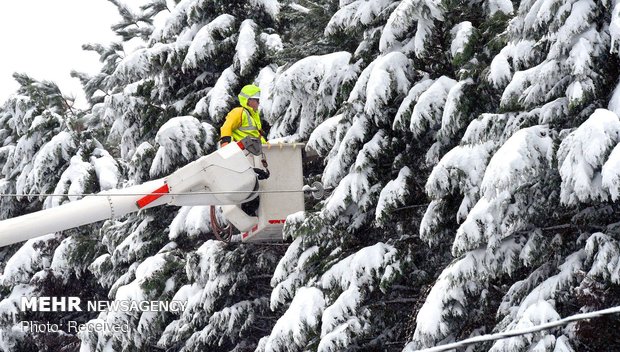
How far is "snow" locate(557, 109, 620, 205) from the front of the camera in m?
11.3

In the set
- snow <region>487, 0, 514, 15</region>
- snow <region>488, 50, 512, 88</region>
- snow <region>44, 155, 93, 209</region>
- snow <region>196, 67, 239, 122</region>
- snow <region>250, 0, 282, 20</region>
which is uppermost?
snow <region>250, 0, 282, 20</region>

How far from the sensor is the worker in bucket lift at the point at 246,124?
1636 centimetres

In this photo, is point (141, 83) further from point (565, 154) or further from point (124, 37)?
point (565, 154)

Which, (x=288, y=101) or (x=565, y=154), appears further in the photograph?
(x=288, y=101)

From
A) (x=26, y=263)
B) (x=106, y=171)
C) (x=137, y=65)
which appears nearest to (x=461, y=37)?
(x=137, y=65)

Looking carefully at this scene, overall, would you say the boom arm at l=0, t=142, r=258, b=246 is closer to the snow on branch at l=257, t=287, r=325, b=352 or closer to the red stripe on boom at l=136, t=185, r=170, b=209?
the red stripe on boom at l=136, t=185, r=170, b=209

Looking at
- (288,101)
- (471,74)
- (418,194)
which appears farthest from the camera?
(288,101)

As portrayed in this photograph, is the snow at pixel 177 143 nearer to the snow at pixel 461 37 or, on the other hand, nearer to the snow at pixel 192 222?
the snow at pixel 192 222

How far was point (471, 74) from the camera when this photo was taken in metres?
14.2

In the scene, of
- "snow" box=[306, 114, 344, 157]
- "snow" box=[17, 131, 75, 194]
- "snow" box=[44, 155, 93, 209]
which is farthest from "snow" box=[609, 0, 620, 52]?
"snow" box=[17, 131, 75, 194]

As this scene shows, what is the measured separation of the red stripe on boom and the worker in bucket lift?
35.5 inches

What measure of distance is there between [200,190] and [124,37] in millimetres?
12468

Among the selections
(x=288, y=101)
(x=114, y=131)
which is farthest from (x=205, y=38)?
(x=288, y=101)

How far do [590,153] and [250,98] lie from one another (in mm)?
6024
